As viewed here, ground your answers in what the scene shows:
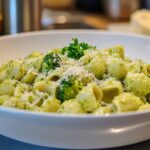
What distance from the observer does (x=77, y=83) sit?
78 centimetres

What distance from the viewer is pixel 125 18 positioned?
8.01ft

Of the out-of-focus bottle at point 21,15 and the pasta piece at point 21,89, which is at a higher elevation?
the out-of-focus bottle at point 21,15

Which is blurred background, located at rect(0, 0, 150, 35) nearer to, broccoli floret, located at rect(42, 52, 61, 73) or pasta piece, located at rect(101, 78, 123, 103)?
broccoli floret, located at rect(42, 52, 61, 73)

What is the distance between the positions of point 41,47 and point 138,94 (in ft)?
1.52

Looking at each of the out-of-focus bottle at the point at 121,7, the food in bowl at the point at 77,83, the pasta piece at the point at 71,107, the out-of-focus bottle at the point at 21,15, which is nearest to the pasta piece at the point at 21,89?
the food in bowl at the point at 77,83

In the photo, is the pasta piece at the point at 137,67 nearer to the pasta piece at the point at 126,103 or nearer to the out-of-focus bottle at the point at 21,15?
the pasta piece at the point at 126,103

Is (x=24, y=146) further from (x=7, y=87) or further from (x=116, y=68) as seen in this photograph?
(x=116, y=68)

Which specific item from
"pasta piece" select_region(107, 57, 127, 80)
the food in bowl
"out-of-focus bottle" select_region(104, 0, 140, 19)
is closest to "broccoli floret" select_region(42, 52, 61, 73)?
the food in bowl

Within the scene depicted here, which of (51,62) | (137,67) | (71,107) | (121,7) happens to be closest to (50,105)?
(71,107)

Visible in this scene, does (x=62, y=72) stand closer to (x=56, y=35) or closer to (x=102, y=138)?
(x=102, y=138)

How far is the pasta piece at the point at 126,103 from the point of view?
72cm

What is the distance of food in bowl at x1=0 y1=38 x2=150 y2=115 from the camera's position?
28.7 inches

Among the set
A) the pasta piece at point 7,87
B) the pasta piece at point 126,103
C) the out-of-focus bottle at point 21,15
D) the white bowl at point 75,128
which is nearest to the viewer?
the white bowl at point 75,128

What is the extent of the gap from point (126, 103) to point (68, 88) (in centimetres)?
11
